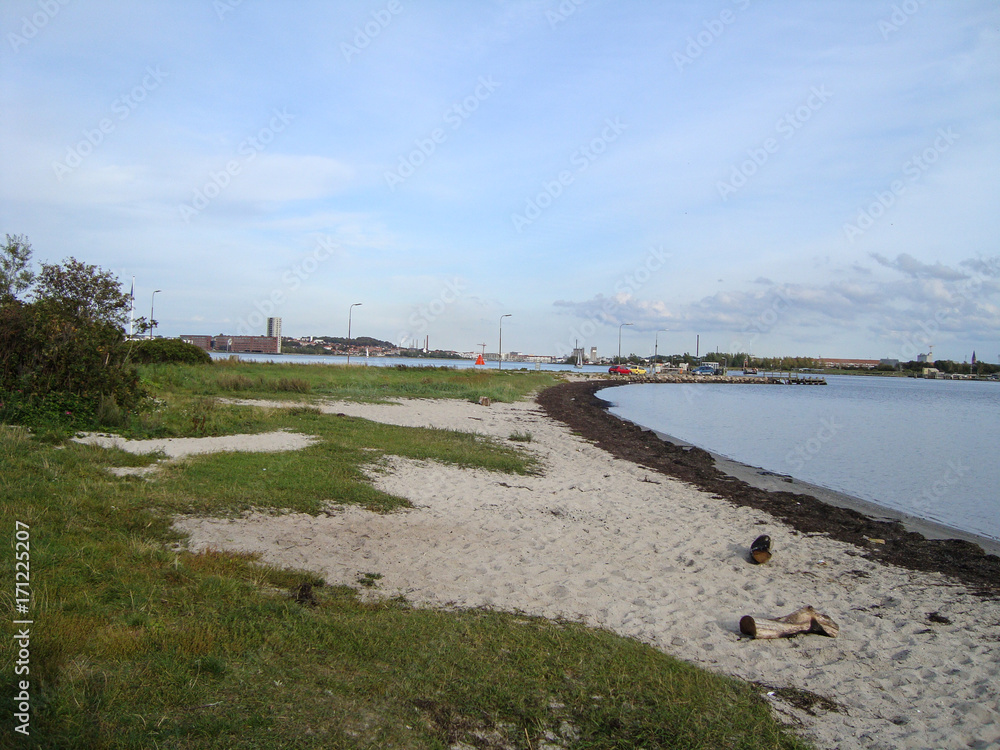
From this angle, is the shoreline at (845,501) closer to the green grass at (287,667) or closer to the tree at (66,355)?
the green grass at (287,667)

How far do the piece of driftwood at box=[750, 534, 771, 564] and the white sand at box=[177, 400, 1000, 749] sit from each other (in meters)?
0.15

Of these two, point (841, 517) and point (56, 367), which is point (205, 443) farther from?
point (841, 517)

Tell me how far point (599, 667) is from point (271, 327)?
8950 centimetres

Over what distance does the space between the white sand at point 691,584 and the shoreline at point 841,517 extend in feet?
2.22

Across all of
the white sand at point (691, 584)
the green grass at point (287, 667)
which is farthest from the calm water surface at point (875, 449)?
the green grass at point (287, 667)

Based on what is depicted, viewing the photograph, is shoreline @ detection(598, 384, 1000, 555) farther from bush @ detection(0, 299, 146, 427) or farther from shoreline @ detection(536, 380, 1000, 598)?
bush @ detection(0, 299, 146, 427)

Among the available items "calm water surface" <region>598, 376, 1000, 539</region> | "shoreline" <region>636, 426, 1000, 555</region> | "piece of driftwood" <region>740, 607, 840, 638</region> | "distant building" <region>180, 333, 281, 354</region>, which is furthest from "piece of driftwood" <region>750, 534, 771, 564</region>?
"distant building" <region>180, 333, 281, 354</region>

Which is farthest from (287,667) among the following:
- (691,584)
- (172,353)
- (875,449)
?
(172,353)

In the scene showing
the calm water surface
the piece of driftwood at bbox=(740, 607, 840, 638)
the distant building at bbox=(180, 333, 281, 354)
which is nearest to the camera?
the piece of driftwood at bbox=(740, 607, 840, 638)

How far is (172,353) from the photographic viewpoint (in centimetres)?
3834

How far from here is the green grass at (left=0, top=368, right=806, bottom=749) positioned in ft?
11.0

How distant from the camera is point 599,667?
4738mm

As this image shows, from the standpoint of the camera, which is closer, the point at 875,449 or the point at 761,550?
the point at 761,550

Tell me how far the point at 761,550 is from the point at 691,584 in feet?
6.08
